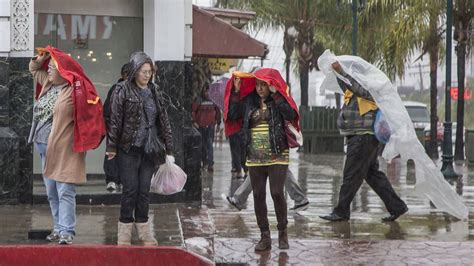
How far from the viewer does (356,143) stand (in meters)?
11.7

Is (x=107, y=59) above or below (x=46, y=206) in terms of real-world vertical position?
above

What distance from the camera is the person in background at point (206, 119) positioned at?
19.3 metres

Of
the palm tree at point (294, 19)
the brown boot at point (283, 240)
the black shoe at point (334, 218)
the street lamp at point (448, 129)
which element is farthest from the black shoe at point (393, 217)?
the palm tree at point (294, 19)

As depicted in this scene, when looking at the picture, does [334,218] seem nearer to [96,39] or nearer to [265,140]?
[265,140]

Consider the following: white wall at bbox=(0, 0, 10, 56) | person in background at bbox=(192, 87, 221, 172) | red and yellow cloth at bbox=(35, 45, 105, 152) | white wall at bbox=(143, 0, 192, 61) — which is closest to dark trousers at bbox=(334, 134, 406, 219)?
white wall at bbox=(143, 0, 192, 61)

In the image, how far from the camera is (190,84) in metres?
13.2

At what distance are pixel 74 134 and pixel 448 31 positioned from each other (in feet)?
37.3

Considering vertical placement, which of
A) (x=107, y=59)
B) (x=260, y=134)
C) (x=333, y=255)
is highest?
(x=107, y=59)

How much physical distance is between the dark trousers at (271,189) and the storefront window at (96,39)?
4.42 metres

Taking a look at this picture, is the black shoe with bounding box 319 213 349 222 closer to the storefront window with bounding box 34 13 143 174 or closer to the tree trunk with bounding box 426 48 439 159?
the storefront window with bounding box 34 13 143 174

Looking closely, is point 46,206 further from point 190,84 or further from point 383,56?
point 383,56

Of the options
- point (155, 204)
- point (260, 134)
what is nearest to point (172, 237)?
point (260, 134)

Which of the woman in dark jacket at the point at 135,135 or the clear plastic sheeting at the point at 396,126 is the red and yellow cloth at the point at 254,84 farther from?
the clear plastic sheeting at the point at 396,126

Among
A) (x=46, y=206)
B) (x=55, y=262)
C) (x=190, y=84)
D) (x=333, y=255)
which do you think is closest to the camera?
(x=55, y=262)
